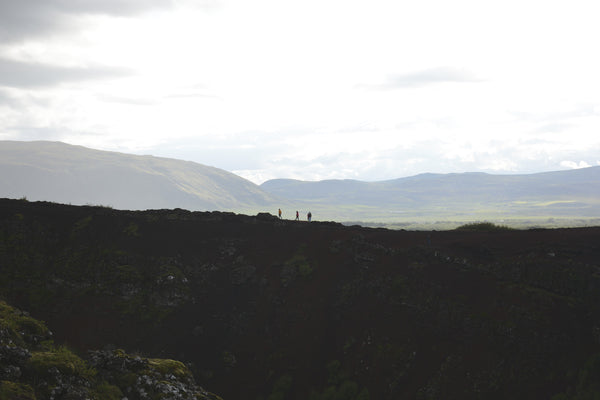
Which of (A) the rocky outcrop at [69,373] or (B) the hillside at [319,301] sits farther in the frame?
(B) the hillside at [319,301]

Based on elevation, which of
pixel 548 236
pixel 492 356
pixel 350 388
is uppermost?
pixel 548 236

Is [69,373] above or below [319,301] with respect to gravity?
above

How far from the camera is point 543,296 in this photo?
4244 centimetres

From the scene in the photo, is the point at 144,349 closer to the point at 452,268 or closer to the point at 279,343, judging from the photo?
the point at 279,343

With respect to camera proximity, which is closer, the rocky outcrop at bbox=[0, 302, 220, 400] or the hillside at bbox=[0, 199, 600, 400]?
the rocky outcrop at bbox=[0, 302, 220, 400]

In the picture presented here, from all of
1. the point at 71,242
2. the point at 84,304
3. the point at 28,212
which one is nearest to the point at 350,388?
the point at 84,304

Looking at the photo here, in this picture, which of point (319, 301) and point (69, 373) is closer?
point (69, 373)

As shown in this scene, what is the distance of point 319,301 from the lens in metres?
51.0

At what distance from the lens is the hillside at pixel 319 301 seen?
38562mm

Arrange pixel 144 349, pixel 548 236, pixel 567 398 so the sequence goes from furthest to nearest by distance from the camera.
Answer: pixel 548 236 → pixel 144 349 → pixel 567 398

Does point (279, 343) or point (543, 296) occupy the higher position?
point (543, 296)

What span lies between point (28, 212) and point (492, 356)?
5856cm

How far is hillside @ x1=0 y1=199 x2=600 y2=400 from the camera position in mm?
38562

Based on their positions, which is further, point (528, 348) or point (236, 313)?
point (236, 313)
